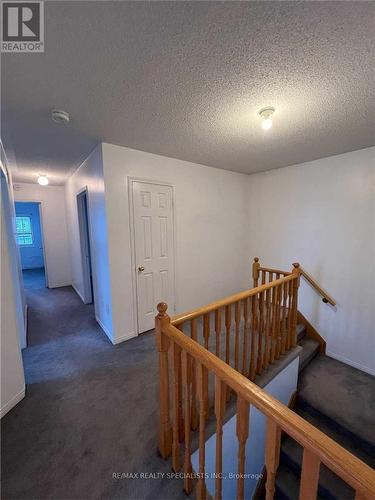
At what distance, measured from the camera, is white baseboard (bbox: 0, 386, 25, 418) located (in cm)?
162

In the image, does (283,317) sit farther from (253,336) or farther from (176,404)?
(176,404)

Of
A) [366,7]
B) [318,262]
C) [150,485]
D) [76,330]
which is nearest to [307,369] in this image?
[318,262]

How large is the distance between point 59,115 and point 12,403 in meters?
2.40

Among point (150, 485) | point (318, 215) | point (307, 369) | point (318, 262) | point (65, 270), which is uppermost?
point (318, 215)

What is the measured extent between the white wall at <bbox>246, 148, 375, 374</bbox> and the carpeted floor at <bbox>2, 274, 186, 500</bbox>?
2637 mm

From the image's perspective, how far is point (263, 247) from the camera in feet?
13.0

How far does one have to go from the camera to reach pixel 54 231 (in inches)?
192

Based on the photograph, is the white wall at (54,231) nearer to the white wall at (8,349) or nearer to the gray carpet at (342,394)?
the white wall at (8,349)

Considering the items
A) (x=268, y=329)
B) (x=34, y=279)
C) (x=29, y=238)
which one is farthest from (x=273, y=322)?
(x=29, y=238)

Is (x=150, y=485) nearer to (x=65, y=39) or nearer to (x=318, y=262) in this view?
(x=65, y=39)

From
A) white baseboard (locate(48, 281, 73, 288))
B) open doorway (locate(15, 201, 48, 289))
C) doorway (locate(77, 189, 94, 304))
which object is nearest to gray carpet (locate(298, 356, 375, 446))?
doorway (locate(77, 189, 94, 304))

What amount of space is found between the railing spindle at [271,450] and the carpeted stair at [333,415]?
1.87 metres

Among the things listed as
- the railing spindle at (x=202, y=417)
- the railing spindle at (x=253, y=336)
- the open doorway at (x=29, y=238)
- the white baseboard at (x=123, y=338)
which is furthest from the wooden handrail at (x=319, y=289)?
the open doorway at (x=29, y=238)

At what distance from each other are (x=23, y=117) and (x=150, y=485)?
2.88 m
